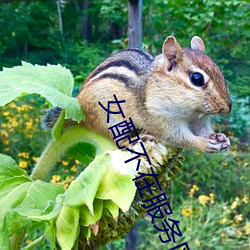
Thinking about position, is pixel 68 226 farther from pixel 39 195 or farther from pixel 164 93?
pixel 164 93

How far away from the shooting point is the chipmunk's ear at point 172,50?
2.34 ft

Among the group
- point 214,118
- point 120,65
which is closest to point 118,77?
point 120,65

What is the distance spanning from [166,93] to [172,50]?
0.07 m

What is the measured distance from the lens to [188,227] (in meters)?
2.28

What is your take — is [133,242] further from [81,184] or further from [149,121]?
[81,184]

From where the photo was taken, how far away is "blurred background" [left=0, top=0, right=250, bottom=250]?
2.10 meters

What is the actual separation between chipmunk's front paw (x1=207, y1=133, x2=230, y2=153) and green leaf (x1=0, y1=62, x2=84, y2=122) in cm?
17

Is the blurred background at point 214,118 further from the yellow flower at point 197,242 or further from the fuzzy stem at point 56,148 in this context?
the fuzzy stem at point 56,148

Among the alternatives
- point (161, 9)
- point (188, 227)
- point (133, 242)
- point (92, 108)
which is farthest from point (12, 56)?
point (92, 108)

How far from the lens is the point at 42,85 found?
0.61 m

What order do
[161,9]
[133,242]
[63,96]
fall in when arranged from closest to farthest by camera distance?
[63,96] < [133,242] < [161,9]

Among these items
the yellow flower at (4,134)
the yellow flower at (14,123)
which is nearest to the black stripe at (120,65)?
the yellow flower at (14,123)

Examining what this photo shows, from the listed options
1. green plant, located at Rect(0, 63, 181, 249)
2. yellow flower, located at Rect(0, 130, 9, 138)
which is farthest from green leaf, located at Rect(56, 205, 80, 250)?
yellow flower, located at Rect(0, 130, 9, 138)

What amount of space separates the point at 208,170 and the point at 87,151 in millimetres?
2253
